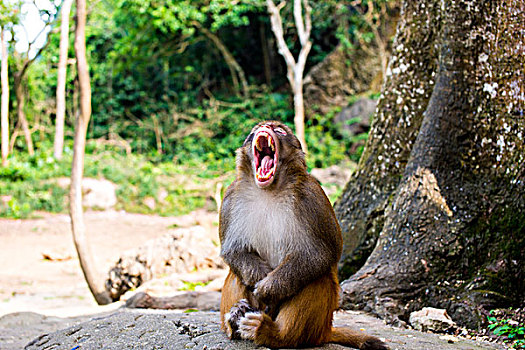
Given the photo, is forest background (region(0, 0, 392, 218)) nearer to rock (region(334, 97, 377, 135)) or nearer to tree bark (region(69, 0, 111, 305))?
rock (region(334, 97, 377, 135))

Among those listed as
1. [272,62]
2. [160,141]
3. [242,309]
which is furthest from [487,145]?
[272,62]

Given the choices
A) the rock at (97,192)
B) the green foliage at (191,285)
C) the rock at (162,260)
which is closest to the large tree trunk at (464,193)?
the green foliage at (191,285)

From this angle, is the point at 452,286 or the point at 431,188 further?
the point at 431,188

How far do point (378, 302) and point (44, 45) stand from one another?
17.0 m

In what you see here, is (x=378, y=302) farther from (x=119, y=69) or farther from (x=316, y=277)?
(x=119, y=69)

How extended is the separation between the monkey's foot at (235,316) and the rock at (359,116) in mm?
16622

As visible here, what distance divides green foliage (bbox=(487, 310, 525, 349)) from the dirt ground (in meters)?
5.05

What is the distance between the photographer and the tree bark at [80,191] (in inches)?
299

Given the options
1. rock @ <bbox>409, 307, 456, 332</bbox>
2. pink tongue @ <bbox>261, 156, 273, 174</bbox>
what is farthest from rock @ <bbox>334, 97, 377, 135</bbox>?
pink tongue @ <bbox>261, 156, 273, 174</bbox>

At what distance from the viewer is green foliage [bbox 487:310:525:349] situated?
12.0 ft

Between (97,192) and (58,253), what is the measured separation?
381 centimetres

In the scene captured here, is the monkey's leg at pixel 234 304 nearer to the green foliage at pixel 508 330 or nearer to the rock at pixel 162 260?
the green foliage at pixel 508 330

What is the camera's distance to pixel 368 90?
20.4 metres

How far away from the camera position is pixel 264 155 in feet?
10.6
